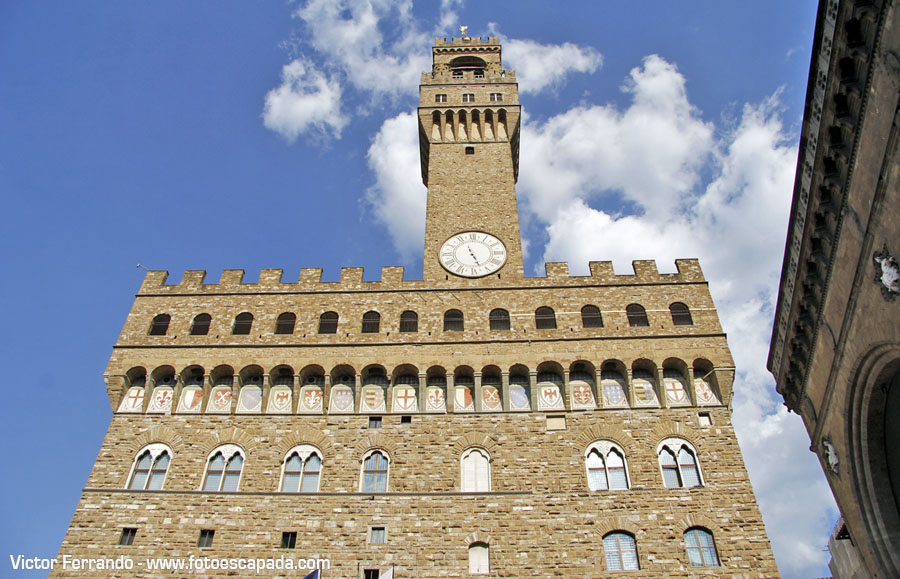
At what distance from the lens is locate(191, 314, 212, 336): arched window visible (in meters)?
22.8

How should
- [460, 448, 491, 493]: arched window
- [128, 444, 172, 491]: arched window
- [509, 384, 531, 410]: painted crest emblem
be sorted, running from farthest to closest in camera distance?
[509, 384, 531, 410]: painted crest emblem
[128, 444, 172, 491]: arched window
[460, 448, 491, 493]: arched window

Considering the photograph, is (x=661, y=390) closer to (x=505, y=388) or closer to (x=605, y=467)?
(x=605, y=467)

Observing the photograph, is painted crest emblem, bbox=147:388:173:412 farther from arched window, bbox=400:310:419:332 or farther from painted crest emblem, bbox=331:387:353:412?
arched window, bbox=400:310:419:332

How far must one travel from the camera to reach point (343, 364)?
21688 mm

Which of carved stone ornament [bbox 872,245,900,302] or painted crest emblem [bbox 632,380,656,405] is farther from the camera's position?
painted crest emblem [bbox 632,380,656,405]

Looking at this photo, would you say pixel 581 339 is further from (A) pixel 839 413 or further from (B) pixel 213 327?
(B) pixel 213 327

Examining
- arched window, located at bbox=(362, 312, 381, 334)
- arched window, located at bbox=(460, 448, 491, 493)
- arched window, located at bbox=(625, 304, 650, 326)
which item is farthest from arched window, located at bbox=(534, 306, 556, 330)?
arched window, located at bbox=(362, 312, 381, 334)

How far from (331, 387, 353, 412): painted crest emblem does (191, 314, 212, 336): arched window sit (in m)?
5.03

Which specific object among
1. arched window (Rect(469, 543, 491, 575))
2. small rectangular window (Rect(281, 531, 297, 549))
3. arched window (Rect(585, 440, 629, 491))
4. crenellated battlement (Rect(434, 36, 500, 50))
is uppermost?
crenellated battlement (Rect(434, 36, 500, 50))

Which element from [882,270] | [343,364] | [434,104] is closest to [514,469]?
[343,364]

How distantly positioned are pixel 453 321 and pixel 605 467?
6683 mm

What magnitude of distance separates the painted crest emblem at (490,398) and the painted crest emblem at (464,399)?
0.39 m

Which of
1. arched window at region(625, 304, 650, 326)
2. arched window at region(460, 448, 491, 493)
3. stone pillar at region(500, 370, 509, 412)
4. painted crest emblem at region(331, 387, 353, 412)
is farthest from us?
arched window at region(625, 304, 650, 326)

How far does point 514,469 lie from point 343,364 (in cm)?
624
